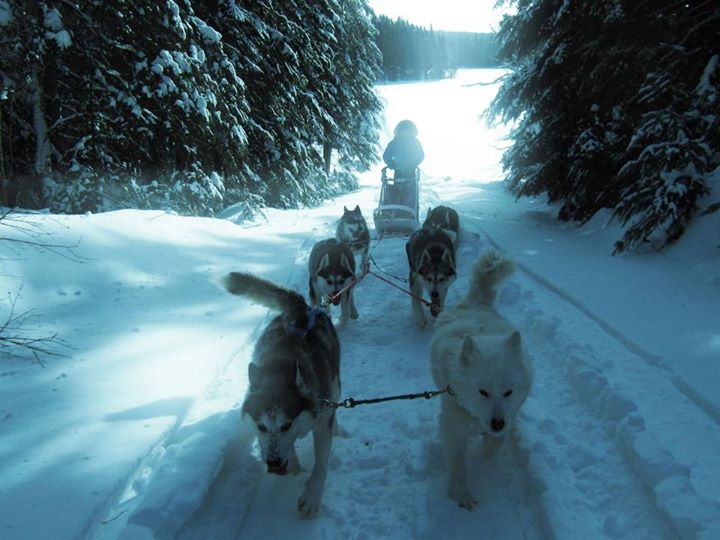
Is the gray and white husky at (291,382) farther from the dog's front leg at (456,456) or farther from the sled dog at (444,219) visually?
the sled dog at (444,219)

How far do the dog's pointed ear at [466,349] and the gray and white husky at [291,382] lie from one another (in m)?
0.89

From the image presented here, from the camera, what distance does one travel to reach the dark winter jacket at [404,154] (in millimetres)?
11297

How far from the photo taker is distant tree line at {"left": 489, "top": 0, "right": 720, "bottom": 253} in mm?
6777

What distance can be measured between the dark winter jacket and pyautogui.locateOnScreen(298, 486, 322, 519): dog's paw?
9175 mm

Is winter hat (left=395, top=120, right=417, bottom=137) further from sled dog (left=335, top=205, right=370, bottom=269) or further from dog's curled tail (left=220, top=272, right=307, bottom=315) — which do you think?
dog's curled tail (left=220, top=272, right=307, bottom=315)

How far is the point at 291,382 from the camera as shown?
2645mm

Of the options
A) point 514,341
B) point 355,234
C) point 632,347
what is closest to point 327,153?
point 355,234

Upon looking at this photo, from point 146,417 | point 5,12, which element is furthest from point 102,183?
point 146,417

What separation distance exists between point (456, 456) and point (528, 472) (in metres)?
0.53

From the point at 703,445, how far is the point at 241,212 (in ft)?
35.6

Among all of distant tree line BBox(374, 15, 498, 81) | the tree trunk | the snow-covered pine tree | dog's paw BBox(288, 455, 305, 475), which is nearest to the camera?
dog's paw BBox(288, 455, 305, 475)

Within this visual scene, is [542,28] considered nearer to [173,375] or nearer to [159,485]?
[173,375]

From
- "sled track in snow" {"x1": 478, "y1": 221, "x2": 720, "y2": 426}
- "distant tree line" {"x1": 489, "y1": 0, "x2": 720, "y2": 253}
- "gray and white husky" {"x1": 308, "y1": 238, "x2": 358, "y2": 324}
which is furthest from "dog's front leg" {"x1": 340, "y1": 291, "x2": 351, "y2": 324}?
"distant tree line" {"x1": 489, "y1": 0, "x2": 720, "y2": 253}

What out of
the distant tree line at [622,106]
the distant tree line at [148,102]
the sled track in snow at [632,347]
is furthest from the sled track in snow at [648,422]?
the distant tree line at [148,102]
